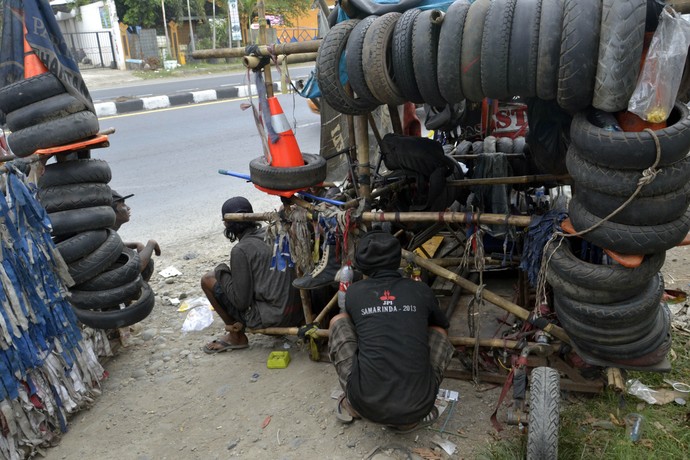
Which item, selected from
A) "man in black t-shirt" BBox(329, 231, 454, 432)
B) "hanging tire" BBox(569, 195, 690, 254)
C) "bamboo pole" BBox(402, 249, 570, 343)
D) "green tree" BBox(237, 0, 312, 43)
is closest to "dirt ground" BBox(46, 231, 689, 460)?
"man in black t-shirt" BBox(329, 231, 454, 432)

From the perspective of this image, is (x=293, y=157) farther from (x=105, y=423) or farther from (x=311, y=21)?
(x=311, y=21)

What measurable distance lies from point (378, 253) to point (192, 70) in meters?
22.0

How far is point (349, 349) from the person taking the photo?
3492 millimetres

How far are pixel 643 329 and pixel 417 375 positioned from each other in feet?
4.06

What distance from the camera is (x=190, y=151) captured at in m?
10.7

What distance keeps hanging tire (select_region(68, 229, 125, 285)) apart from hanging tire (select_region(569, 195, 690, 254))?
2.78 metres

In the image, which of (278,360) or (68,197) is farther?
(278,360)

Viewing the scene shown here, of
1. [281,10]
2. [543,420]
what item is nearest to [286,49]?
[543,420]

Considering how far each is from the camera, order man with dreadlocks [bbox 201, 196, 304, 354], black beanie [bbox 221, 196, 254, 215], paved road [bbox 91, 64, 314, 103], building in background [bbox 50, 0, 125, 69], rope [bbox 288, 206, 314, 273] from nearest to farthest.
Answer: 1. rope [bbox 288, 206, 314, 273]
2. man with dreadlocks [bbox 201, 196, 304, 354]
3. black beanie [bbox 221, 196, 254, 215]
4. paved road [bbox 91, 64, 314, 103]
5. building in background [bbox 50, 0, 125, 69]

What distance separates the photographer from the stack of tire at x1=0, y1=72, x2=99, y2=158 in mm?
3279

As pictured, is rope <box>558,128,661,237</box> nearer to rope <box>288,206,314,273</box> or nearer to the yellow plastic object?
rope <box>288,206,314,273</box>

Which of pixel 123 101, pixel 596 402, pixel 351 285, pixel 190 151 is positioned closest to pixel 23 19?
pixel 351 285

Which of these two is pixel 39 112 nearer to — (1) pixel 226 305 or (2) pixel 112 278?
(2) pixel 112 278

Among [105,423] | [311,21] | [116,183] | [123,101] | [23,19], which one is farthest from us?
[311,21]
